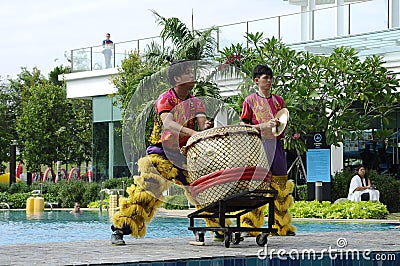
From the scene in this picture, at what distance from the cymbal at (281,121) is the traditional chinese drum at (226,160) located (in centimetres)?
38

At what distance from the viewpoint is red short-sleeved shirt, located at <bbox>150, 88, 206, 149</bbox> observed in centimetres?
785

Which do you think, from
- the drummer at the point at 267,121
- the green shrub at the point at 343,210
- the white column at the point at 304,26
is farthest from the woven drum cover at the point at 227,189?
the white column at the point at 304,26

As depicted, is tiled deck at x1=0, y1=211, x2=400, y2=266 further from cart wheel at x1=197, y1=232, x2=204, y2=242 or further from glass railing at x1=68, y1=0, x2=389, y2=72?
glass railing at x1=68, y1=0, x2=389, y2=72

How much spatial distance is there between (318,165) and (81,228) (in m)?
6.61

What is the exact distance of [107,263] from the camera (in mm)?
6000

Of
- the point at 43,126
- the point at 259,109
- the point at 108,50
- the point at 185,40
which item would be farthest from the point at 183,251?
the point at 43,126

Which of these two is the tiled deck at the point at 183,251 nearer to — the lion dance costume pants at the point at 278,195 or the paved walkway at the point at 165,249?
the paved walkway at the point at 165,249

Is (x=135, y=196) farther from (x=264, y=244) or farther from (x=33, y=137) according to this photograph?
(x=33, y=137)

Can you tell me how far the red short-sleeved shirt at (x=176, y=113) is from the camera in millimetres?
7848

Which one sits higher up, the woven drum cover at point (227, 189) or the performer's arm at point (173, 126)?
the performer's arm at point (173, 126)

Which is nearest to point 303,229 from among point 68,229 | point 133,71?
point 68,229

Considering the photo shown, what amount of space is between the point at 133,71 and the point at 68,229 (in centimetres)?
1314

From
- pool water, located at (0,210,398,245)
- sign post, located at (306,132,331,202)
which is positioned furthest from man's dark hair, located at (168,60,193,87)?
sign post, located at (306,132,331,202)

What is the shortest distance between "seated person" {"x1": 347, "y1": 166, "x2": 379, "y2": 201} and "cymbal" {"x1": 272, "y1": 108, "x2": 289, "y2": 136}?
11269mm
